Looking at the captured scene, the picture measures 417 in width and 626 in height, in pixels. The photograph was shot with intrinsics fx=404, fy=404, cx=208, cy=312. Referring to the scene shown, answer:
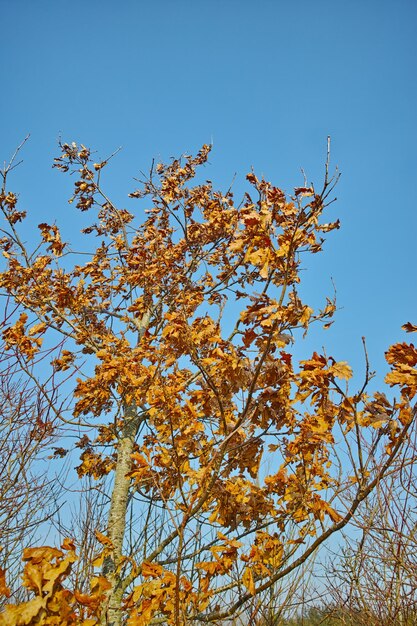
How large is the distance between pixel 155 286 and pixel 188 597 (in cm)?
348

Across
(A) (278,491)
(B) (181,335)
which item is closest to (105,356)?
(B) (181,335)

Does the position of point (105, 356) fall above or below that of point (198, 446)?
above

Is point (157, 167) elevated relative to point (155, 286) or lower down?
elevated

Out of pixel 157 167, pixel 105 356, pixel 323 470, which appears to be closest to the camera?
pixel 323 470

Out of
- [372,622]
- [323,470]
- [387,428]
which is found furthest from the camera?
[372,622]

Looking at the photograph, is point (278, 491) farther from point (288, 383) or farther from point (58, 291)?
point (58, 291)

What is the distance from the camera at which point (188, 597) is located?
2340mm

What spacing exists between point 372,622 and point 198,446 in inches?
140

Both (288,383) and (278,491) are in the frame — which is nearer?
(288,383)

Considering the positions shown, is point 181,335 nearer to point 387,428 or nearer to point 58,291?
point 387,428

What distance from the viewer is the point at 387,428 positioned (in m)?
2.22

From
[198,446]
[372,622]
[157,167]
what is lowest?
[372,622]

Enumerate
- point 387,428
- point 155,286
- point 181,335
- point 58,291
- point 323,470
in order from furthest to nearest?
point 155,286 < point 58,291 < point 323,470 < point 181,335 < point 387,428

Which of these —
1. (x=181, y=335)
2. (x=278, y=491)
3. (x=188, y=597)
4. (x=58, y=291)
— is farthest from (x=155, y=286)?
(x=188, y=597)
